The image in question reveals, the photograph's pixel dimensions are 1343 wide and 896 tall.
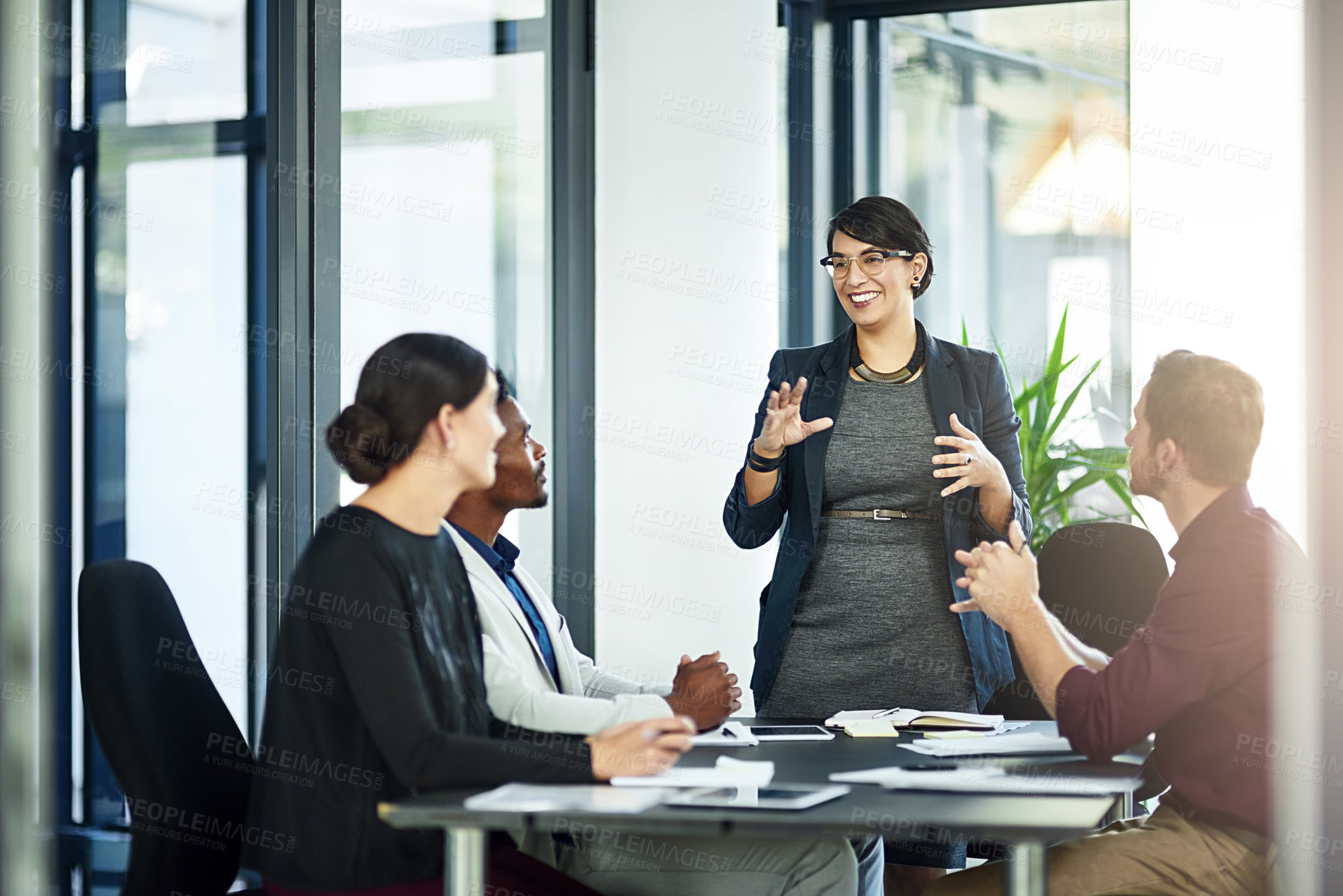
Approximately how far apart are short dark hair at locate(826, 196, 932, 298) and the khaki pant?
1.23 m

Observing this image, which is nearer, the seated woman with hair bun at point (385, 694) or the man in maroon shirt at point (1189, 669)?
the seated woman with hair bun at point (385, 694)

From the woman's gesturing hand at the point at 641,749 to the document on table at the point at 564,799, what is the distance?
0.09ft

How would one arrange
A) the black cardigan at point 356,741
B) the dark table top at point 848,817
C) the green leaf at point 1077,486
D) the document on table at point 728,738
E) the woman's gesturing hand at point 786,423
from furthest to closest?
the green leaf at point 1077,486, the woman's gesturing hand at point 786,423, the document on table at point 728,738, the black cardigan at point 356,741, the dark table top at point 848,817

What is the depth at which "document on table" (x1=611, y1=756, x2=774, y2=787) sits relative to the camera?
5.96ft

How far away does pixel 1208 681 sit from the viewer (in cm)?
190

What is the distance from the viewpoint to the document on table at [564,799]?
1.66m

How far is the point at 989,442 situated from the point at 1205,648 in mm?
957

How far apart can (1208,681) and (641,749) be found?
81cm

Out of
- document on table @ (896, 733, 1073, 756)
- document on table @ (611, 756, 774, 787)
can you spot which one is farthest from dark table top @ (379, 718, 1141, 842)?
document on table @ (896, 733, 1073, 756)

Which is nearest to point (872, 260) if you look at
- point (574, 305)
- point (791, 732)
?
point (791, 732)

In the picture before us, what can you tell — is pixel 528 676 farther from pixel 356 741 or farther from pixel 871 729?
pixel 871 729

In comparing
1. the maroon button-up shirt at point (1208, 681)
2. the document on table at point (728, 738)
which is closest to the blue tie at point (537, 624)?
the document on table at point (728, 738)

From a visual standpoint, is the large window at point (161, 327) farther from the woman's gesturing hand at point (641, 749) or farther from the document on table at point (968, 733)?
the document on table at point (968, 733)

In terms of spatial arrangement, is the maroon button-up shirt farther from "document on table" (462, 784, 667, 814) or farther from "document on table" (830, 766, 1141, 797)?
"document on table" (462, 784, 667, 814)
